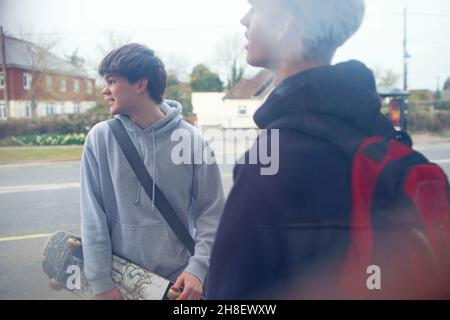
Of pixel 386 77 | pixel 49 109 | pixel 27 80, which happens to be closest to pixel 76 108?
pixel 49 109

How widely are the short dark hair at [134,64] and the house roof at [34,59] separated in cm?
26

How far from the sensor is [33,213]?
347 cm

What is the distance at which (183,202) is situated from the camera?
1299 mm

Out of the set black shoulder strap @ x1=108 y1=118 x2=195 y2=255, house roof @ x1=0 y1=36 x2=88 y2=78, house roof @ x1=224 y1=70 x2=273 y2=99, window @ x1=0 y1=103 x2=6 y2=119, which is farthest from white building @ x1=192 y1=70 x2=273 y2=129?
window @ x1=0 y1=103 x2=6 y2=119

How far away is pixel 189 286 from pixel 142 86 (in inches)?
23.5

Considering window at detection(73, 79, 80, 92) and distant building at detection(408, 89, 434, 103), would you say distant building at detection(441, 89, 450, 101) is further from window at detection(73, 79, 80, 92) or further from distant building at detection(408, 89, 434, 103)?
window at detection(73, 79, 80, 92)

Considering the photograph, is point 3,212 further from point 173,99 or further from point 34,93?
point 173,99

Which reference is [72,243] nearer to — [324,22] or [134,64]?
[134,64]

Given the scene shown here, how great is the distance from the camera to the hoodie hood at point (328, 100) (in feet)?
2.39

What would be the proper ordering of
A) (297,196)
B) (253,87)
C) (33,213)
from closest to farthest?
(297,196), (253,87), (33,213)


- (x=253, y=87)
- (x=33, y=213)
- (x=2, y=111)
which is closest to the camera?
(x=253, y=87)

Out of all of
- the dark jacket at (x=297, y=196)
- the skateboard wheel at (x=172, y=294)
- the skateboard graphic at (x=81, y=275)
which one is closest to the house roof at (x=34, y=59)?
the skateboard graphic at (x=81, y=275)

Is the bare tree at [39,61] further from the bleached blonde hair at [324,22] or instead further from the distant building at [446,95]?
the distant building at [446,95]
